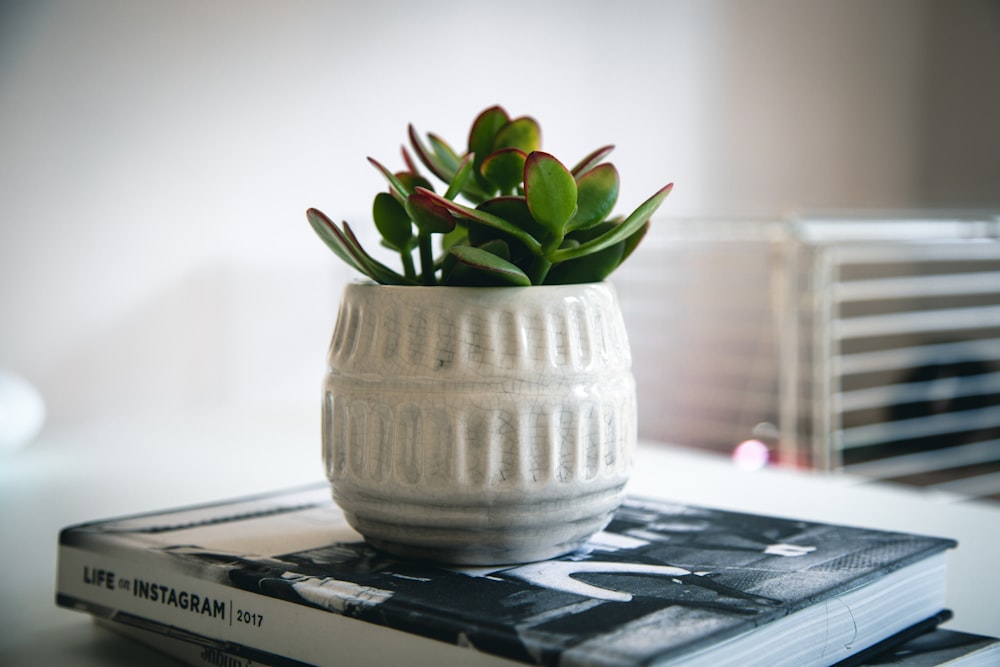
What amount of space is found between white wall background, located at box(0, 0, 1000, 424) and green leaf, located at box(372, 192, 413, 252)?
123 cm

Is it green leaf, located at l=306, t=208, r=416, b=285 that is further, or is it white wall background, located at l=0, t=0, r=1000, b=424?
white wall background, located at l=0, t=0, r=1000, b=424

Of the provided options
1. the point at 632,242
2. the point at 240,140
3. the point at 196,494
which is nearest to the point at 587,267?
the point at 632,242

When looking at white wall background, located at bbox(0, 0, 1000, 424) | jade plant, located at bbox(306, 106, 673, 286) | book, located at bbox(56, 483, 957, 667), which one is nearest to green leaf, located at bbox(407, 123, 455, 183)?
jade plant, located at bbox(306, 106, 673, 286)

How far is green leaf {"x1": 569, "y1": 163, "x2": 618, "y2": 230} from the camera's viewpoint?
0.46m

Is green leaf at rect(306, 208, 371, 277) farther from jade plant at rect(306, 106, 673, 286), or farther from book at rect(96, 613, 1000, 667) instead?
book at rect(96, 613, 1000, 667)

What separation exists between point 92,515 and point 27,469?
27 centimetres

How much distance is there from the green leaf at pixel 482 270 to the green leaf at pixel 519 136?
0.09 metres

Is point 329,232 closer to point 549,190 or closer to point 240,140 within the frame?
point 549,190

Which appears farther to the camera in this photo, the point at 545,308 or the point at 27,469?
the point at 27,469

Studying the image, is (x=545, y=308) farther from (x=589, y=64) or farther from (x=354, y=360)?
(x=589, y=64)

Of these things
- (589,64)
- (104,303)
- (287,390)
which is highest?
(589,64)

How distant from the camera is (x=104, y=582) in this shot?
0.52 metres

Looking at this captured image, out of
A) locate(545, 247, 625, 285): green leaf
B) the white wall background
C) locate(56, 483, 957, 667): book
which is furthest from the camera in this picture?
the white wall background

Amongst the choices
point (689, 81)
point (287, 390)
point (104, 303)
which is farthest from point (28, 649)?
point (689, 81)
